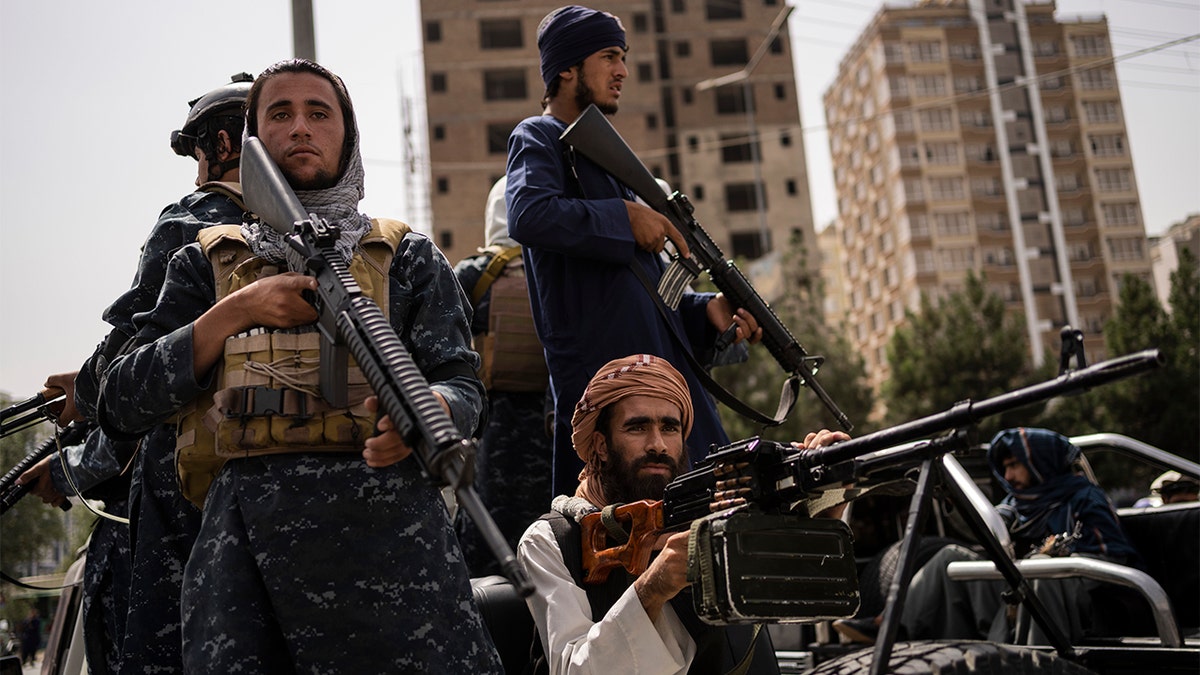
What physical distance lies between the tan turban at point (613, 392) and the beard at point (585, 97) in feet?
4.10

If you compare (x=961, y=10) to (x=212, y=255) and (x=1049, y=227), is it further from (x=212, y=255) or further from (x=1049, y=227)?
(x=212, y=255)

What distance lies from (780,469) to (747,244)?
6388 centimetres

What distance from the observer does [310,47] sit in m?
6.97

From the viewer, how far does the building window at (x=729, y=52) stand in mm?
69250

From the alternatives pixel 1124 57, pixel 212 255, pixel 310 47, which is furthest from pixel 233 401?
pixel 1124 57

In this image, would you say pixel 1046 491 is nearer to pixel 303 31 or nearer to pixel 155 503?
pixel 303 31

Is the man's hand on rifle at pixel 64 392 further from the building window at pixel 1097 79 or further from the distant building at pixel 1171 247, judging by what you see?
the building window at pixel 1097 79

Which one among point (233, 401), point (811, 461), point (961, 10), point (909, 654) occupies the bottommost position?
point (909, 654)

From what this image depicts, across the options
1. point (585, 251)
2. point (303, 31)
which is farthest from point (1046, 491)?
point (303, 31)

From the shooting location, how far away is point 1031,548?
21.9 feet

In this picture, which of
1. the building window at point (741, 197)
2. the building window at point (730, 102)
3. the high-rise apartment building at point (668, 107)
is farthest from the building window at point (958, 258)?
the building window at point (730, 102)

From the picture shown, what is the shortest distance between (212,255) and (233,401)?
43cm

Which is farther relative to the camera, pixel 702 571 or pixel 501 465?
pixel 501 465

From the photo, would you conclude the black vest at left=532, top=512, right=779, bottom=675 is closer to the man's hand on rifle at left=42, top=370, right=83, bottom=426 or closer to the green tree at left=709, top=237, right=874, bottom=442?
the man's hand on rifle at left=42, top=370, right=83, bottom=426
